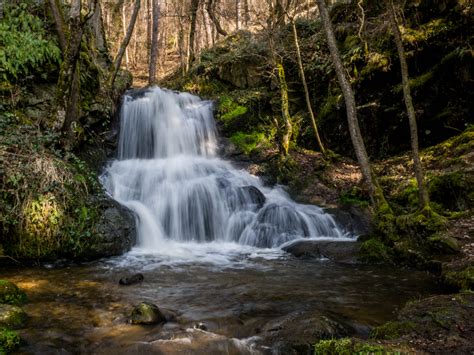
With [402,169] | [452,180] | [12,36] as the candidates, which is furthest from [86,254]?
[402,169]

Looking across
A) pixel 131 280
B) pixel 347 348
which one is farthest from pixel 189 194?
pixel 347 348

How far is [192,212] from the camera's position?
1082 centimetres

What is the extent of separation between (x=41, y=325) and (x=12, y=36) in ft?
26.0

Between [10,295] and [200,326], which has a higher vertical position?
[10,295]

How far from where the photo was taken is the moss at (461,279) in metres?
5.56

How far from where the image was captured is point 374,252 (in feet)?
26.9

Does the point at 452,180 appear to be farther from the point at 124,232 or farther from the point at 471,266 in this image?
the point at 124,232

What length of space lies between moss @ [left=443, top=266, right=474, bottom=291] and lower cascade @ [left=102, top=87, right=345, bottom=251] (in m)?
4.06

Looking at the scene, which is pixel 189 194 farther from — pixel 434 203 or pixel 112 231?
pixel 434 203

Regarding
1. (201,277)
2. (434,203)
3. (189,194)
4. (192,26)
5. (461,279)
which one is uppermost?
(192,26)

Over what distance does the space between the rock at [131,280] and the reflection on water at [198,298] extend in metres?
0.10

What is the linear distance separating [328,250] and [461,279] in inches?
127

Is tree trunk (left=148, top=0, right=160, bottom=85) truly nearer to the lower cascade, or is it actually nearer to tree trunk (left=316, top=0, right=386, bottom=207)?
the lower cascade

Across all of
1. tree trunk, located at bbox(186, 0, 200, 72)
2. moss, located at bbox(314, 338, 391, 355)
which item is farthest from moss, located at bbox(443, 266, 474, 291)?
tree trunk, located at bbox(186, 0, 200, 72)
